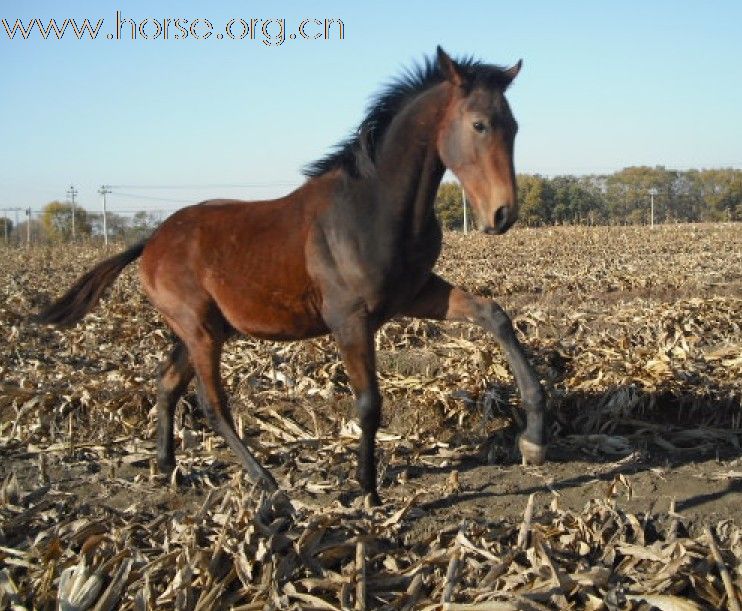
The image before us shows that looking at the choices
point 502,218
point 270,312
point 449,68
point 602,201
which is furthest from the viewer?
point 602,201

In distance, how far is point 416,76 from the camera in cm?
477

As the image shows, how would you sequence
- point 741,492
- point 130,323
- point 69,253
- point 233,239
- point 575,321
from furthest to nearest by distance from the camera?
point 69,253, point 130,323, point 575,321, point 233,239, point 741,492

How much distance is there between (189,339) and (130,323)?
14.9 feet

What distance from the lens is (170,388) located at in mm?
5652

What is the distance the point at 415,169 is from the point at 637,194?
57949mm

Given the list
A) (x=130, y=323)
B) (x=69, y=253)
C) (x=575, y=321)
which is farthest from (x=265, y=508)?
(x=69, y=253)

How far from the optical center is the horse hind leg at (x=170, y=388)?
5512mm

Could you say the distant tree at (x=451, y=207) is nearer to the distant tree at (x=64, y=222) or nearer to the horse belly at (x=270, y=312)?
the distant tree at (x=64, y=222)

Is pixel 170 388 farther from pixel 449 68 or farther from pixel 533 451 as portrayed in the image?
pixel 449 68

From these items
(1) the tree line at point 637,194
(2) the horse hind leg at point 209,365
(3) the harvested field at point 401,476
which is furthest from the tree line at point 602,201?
(2) the horse hind leg at point 209,365

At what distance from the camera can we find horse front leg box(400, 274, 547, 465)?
4801 mm

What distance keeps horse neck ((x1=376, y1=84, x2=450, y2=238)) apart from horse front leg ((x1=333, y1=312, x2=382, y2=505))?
2.01 feet

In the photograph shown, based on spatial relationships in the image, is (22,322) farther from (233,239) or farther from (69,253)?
(69,253)

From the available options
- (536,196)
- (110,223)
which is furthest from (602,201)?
(110,223)
